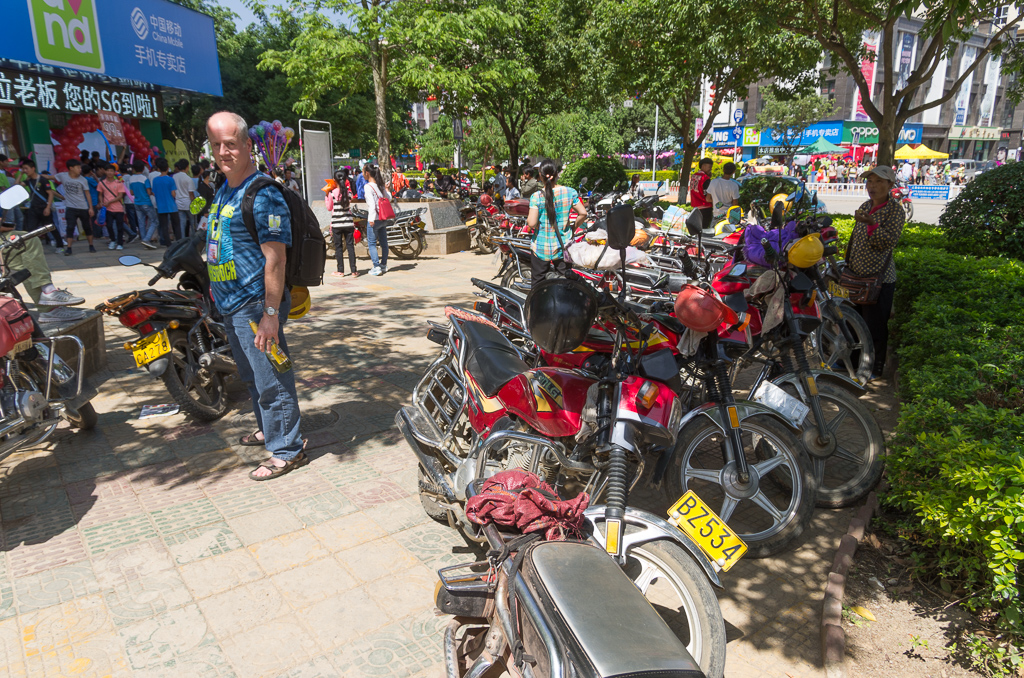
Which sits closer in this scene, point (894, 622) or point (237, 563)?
point (894, 622)

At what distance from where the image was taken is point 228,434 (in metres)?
4.65

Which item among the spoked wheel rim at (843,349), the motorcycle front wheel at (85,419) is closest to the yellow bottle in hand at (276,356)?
the motorcycle front wheel at (85,419)

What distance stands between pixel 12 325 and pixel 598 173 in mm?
18536

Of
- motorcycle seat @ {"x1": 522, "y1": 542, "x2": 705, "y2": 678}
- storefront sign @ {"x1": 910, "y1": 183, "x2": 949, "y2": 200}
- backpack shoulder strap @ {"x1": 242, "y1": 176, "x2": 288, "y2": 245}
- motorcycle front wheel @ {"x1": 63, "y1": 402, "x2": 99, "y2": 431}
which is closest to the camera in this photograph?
motorcycle seat @ {"x1": 522, "y1": 542, "x2": 705, "y2": 678}

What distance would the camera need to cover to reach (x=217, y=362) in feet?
15.4

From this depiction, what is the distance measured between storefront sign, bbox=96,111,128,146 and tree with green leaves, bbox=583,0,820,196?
1420cm

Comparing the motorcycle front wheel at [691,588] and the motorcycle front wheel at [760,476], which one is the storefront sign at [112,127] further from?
the motorcycle front wheel at [691,588]

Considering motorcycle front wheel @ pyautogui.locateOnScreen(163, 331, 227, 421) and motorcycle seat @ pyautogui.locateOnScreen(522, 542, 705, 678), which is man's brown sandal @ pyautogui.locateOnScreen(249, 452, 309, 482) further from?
motorcycle seat @ pyautogui.locateOnScreen(522, 542, 705, 678)

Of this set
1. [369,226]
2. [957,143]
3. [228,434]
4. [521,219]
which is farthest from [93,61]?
[957,143]

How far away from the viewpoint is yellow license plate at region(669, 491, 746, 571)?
97.1 inches

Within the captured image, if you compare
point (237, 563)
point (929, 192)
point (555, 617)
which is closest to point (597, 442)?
point (555, 617)

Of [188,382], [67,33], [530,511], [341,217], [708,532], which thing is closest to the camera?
[530,511]

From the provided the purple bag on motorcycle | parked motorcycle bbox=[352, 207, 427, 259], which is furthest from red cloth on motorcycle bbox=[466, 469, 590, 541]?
parked motorcycle bbox=[352, 207, 427, 259]

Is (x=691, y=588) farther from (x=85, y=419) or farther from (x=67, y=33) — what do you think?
(x=67, y=33)
